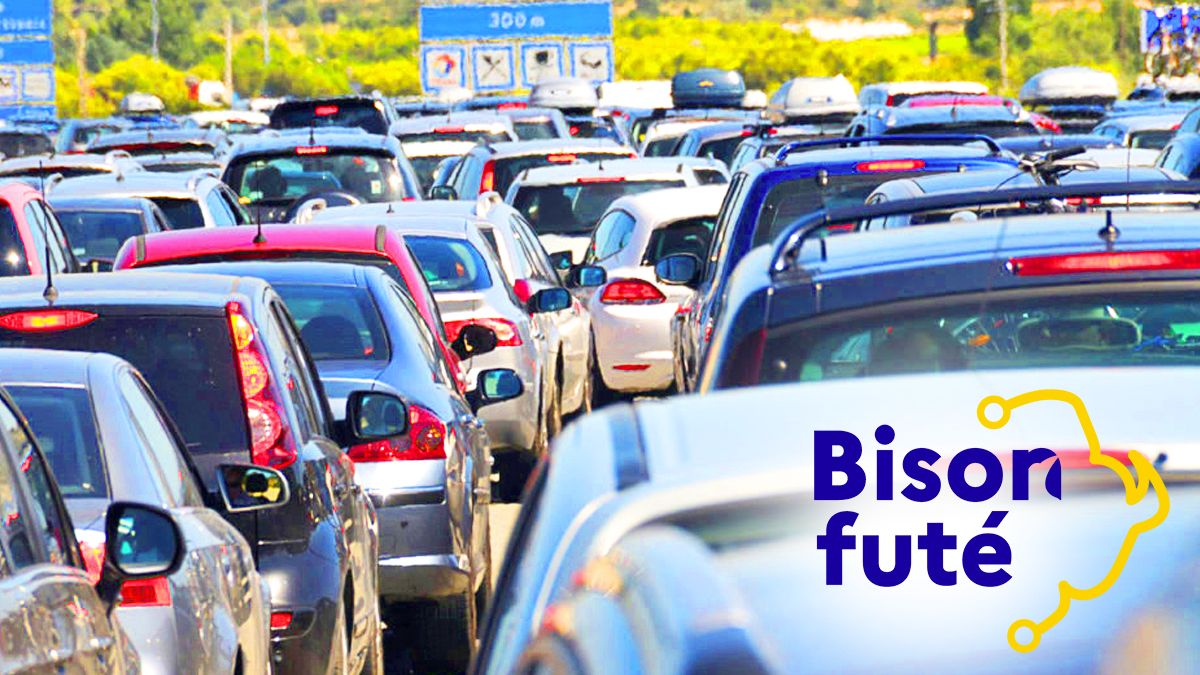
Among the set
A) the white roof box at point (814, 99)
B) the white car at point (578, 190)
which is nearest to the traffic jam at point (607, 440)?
the white car at point (578, 190)

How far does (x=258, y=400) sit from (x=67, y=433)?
52.9 inches

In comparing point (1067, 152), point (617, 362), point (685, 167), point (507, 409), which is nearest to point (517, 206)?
point (685, 167)

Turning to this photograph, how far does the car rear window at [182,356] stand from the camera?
711cm

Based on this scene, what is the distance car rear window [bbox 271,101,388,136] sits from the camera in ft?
112

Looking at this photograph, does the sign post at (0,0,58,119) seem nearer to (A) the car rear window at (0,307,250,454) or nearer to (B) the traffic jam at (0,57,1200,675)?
(B) the traffic jam at (0,57,1200,675)

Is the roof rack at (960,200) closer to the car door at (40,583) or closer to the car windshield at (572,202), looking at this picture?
the car door at (40,583)

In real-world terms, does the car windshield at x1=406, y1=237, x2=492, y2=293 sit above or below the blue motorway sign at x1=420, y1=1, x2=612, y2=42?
below

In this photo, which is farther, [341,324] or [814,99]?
[814,99]

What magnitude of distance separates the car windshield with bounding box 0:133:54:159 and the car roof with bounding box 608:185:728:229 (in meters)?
20.6

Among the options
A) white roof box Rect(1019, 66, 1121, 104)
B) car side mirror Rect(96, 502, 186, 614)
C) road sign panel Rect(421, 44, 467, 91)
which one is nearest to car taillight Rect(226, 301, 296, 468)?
car side mirror Rect(96, 502, 186, 614)

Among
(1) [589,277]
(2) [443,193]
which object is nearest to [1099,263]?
(1) [589,277]

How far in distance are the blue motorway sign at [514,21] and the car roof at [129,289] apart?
5463 cm

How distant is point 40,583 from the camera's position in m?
4.76

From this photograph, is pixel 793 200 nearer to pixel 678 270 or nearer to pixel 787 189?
pixel 787 189
